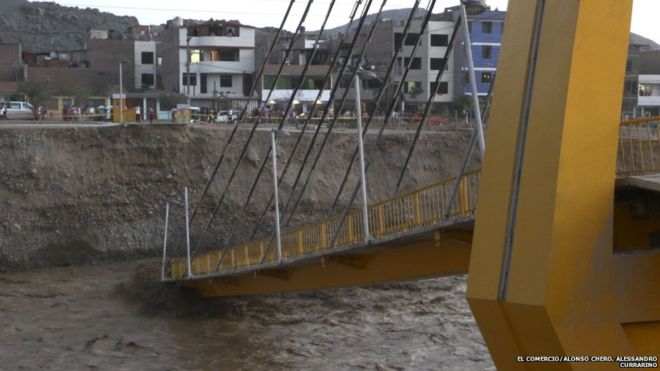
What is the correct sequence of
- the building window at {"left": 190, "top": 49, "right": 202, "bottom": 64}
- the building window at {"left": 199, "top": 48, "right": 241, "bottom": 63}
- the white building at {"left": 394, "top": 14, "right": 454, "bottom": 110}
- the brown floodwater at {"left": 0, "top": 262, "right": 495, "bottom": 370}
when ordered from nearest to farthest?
the brown floodwater at {"left": 0, "top": 262, "right": 495, "bottom": 370} < the white building at {"left": 394, "top": 14, "right": 454, "bottom": 110} < the building window at {"left": 190, "top": 49, "right": 202, "bottom": 64} < the building window at {"left": 199, "top": 48, "right": 241, "bottom": 63}

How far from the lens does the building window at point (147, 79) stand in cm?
6625

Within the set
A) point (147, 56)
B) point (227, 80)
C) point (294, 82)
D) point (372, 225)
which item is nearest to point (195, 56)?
point (227, 80)

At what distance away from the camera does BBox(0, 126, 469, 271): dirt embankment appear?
98.4 feet

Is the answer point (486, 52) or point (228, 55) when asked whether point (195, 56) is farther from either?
point (486, 52)

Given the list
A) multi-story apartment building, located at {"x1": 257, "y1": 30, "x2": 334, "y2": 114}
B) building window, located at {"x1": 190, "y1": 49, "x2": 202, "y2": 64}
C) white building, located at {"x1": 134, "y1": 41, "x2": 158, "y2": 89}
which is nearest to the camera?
multi-story apartment building, located at {"x1": 257, "y1": 30, "x2": 334, "y2": 114}

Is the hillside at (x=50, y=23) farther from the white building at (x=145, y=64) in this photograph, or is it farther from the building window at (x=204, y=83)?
the building window at (x=204, y=83)

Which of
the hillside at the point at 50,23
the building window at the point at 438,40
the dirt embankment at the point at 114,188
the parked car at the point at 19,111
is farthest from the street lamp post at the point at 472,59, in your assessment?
the hillside at the point at 50,23

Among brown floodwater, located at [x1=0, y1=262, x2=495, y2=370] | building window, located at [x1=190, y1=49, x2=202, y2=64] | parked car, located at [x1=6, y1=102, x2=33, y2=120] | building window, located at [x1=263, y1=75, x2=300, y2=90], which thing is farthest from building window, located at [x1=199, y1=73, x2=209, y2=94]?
brown floodwater, located at [x1=0, y1=262, x2=495, y2=370]

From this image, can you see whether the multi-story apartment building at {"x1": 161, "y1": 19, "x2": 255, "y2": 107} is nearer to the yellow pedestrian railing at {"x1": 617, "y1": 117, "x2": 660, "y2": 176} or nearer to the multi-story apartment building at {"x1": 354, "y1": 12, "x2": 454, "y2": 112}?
the multi-story apartment building at {"x1": 354, "y1": 12, "x2": 454, "y2": 112}

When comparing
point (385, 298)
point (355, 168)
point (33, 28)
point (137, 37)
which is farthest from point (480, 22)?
point (33, 28)

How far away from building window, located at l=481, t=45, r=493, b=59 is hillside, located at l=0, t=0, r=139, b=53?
219ft

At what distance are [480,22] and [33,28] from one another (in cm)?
8171

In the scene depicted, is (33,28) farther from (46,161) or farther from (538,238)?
(538,238)

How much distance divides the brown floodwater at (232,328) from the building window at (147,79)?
40.2 m
